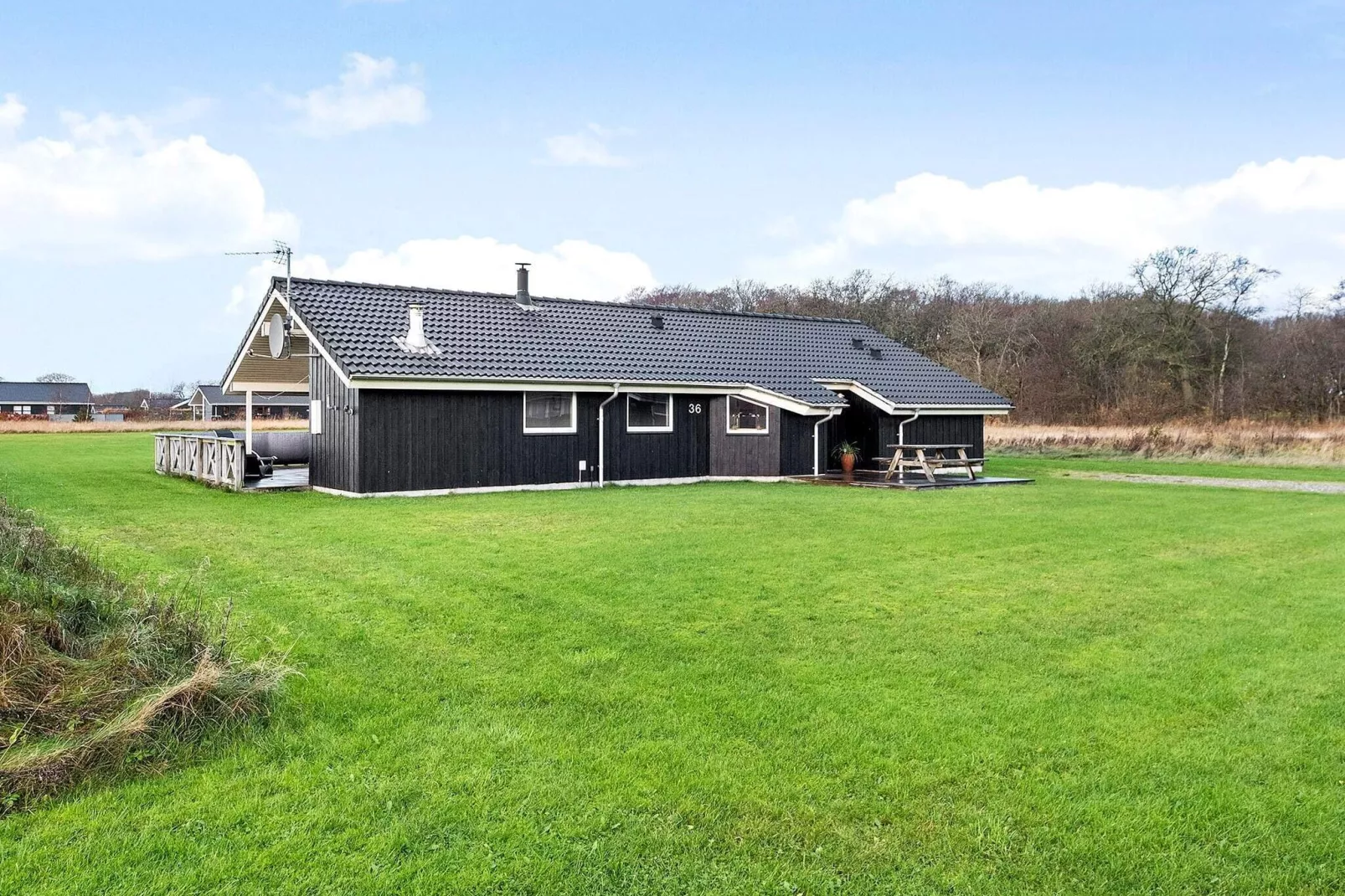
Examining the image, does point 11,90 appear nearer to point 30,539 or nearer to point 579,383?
point 579,383

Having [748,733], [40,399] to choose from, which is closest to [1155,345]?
[748,733]

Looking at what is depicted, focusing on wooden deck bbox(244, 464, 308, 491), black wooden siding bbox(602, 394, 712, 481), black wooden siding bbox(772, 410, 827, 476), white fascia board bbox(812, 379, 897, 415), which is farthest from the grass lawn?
white fascia board bbox(812, 379, 897, 415)

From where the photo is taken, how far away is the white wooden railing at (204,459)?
16.6 meters

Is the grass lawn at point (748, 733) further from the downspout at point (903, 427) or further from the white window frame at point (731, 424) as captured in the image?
the downspout at point (903, 427)

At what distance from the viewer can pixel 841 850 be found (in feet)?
10.8

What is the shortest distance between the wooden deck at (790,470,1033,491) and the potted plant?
168 mm

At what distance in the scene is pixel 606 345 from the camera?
1991 centimetres

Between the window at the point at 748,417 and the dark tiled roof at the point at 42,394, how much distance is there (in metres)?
87.7

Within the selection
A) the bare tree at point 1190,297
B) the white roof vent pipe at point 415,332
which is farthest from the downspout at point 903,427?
the bare tree at point 1190,297

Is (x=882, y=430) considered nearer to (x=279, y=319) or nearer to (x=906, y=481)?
(x=906, y=481)

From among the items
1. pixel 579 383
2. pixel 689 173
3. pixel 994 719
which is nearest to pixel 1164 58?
pixel 689 173

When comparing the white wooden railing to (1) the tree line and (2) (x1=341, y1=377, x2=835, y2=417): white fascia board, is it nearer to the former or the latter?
(2) (x1=341, y1=377, x2=835, y2=417): white fascia board

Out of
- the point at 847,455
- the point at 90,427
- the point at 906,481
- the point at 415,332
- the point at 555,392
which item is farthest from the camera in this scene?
the point at 90,427

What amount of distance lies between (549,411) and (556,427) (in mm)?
329
